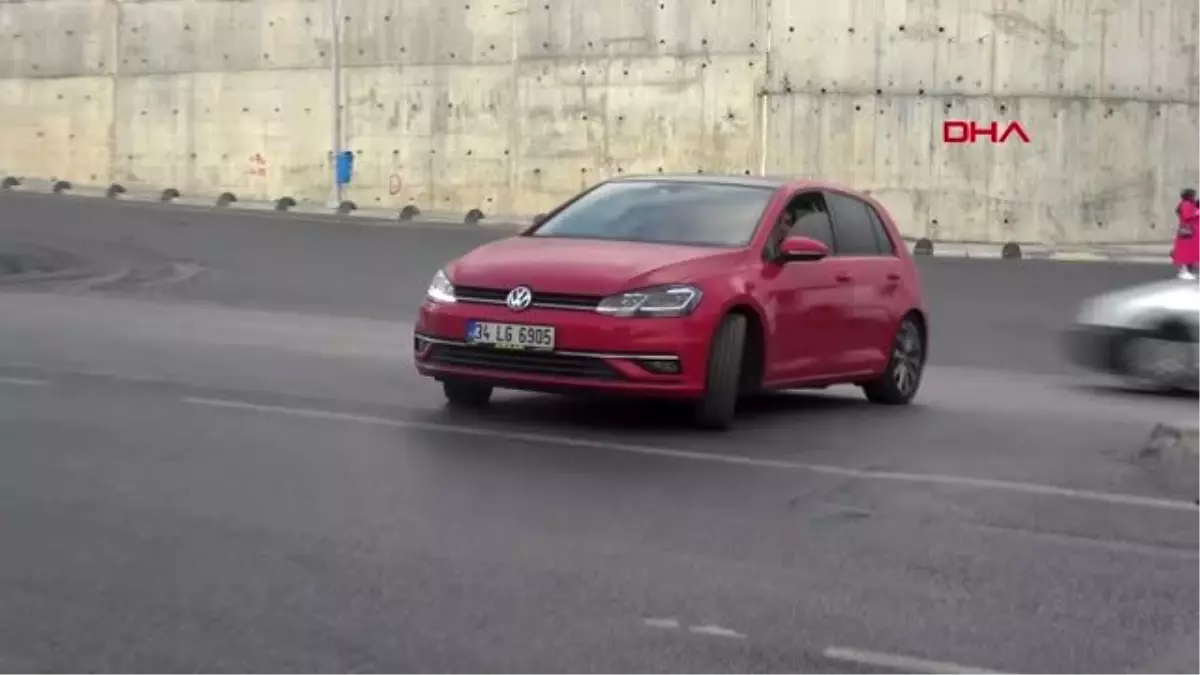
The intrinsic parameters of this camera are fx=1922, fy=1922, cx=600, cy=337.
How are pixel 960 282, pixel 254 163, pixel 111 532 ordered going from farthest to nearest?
pixel 254 163, pixel 960 282, pixel 111 532

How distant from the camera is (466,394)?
10945 millimetres

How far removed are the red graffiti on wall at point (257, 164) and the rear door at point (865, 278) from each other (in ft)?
114

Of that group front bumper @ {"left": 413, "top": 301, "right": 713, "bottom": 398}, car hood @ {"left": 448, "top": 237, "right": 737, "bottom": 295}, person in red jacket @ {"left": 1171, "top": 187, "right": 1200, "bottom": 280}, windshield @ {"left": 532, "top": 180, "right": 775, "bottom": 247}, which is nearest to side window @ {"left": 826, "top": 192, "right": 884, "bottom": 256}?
windshield @ {"left": 532, "top": 180, "right": 775, "bottom": 247}

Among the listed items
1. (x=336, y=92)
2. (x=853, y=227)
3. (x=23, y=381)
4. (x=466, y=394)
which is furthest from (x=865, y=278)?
(x=336, y=92)

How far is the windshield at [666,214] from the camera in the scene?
1088 cm

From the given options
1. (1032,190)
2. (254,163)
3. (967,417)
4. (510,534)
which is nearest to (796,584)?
(510,534)

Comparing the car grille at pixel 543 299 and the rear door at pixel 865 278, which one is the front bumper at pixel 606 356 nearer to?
the car grille at pixel 543 299

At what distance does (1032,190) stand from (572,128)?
9965 mm

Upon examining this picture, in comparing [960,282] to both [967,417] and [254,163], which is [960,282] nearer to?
[967,417]

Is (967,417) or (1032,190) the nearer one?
(967,417)

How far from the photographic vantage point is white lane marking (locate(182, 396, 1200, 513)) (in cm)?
870

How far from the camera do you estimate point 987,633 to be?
5949 millimetres

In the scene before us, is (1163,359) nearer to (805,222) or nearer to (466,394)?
(805,222)

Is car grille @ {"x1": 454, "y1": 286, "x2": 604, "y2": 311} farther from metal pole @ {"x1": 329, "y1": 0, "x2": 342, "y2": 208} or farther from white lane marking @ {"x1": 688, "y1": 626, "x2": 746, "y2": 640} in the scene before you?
metal pole @ {"x1": 329, "y1": 0, "x2": 342, "y2": 208}
